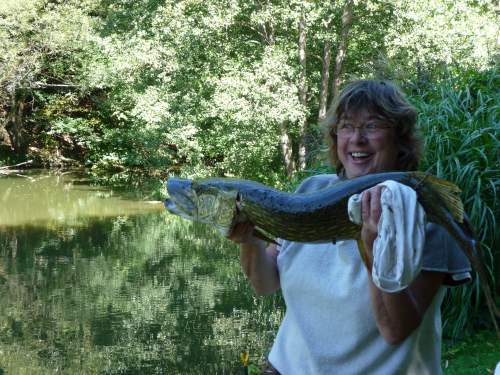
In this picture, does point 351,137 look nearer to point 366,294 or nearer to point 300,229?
point 300,229

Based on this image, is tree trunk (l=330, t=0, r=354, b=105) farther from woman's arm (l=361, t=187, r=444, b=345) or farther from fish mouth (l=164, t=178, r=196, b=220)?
woman's arm (l=361, t=187, r=444, b=345)

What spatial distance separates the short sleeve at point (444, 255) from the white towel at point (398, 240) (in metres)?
Result: 0.21

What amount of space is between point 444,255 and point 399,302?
0.59 ft

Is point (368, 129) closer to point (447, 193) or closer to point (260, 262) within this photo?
point (447, 193)

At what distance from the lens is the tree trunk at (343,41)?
Result: 17438mm

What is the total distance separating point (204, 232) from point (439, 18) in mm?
6543

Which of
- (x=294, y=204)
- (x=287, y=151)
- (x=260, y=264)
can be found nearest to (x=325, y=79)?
(x=287, y=151)

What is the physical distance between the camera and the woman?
1.72 meters

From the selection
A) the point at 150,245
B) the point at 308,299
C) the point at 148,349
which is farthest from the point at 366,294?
the point at 150,245

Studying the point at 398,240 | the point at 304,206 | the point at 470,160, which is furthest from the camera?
the point at 470,160

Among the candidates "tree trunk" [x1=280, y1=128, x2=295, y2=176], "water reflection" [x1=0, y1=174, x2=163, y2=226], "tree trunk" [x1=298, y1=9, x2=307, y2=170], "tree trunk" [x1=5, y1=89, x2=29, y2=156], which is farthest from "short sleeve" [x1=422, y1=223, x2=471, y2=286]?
"tree trunk" [x1=5, y1=89, x2=29, y2=156]

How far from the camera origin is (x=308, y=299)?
1945 millimetres

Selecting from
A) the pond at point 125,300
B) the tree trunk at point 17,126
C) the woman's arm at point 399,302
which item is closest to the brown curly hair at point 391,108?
the woman's arm at point 399,302

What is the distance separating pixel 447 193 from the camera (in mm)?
1629
